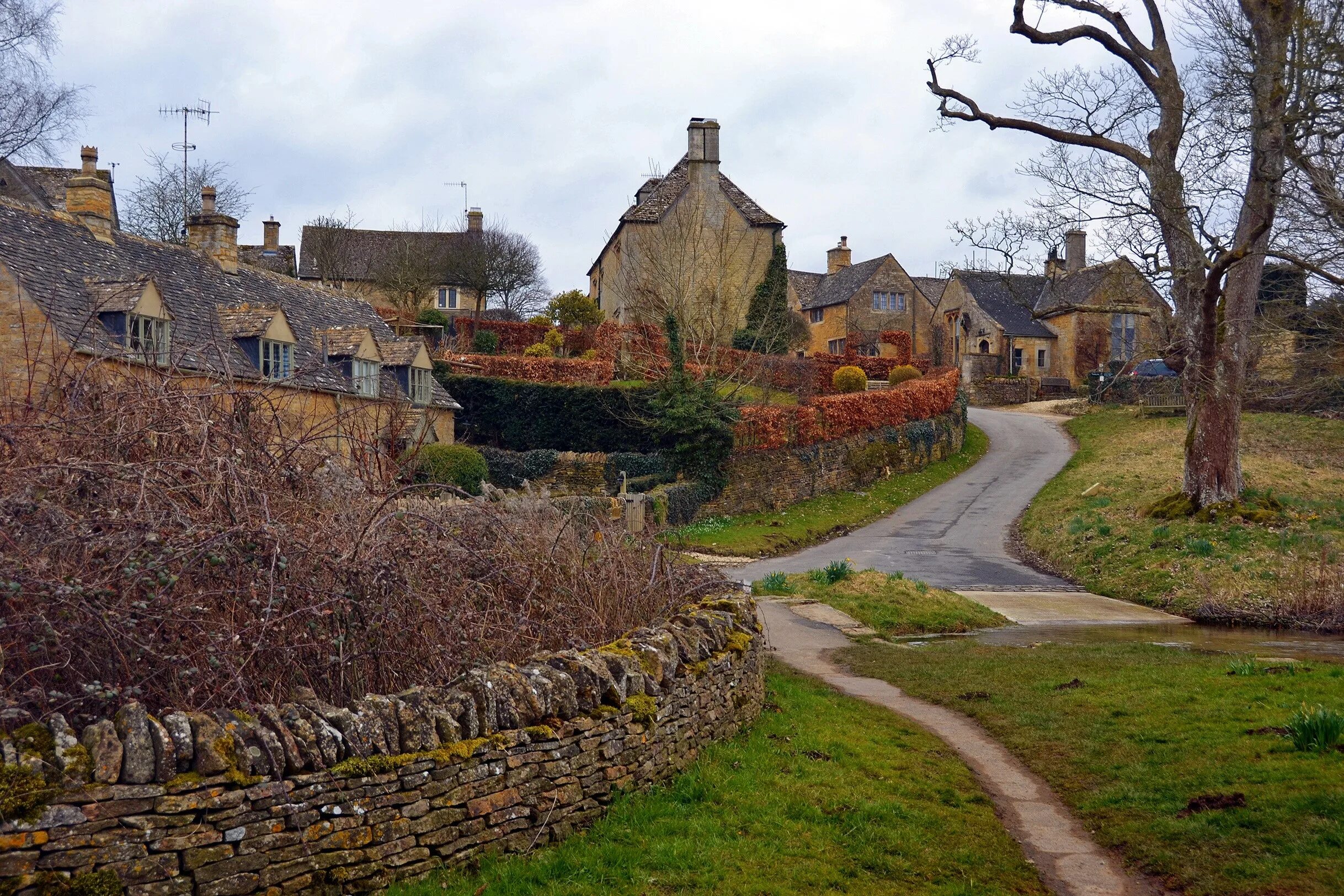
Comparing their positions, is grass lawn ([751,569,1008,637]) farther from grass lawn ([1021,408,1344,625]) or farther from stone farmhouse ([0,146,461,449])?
stone farmhouse ([0,146,461,449])

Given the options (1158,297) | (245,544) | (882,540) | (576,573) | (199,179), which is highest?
(199,179)

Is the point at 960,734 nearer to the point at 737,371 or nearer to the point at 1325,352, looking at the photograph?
the point at 1325,352

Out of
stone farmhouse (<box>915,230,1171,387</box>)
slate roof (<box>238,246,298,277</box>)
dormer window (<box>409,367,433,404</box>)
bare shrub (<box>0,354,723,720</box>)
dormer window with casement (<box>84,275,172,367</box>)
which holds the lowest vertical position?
bare shrub (<box>0,354,723,720</box>)

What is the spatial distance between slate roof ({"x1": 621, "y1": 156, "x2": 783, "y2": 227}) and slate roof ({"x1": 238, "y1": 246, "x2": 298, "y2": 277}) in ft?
65.7

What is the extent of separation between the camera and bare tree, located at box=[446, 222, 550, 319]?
5953cm

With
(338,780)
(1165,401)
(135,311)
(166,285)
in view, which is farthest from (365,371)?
(1165,401)

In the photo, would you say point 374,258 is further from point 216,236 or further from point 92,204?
point 92,204

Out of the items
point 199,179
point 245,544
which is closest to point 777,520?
point 245,544

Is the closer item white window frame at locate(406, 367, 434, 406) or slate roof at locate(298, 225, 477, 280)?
white window frame at locate(406, 367, 434, 406)

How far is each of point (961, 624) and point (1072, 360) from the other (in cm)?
5020

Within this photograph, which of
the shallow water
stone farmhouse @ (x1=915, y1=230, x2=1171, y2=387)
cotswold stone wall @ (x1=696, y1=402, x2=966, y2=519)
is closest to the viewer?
the shallow water

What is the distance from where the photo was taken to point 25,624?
543cm

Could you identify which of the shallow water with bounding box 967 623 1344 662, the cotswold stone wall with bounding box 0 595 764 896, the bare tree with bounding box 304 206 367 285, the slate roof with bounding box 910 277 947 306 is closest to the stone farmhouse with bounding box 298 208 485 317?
the bare tree with bounding box 304 206 367 285

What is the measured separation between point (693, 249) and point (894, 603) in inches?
1022
